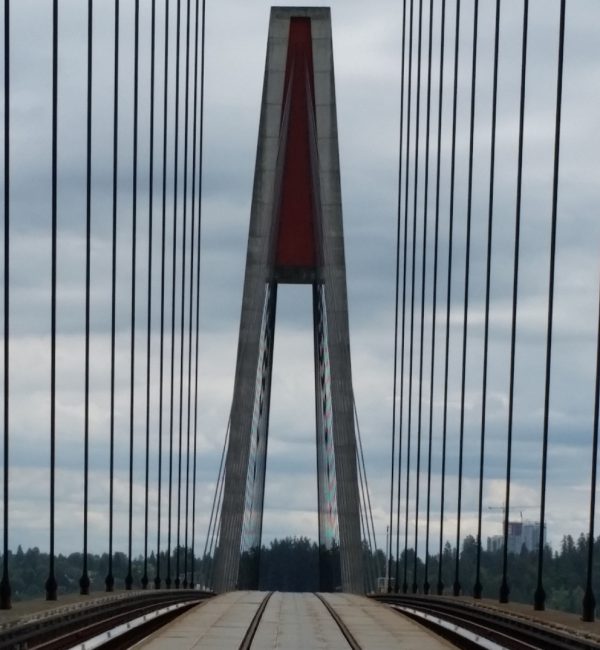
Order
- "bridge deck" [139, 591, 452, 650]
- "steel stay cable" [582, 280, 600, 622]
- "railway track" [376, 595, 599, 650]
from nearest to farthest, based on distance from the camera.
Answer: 1. "railway track" [376, 595, 599, 650]
2. "steel stay cable" [582, 280, 600, 622]
3. "bridge deck" [139, 591, 452, 650]

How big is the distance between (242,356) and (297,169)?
6704mm

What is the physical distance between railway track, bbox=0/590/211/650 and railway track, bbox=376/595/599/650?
3406 mm

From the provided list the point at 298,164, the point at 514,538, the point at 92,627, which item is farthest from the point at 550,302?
the point at 514,538

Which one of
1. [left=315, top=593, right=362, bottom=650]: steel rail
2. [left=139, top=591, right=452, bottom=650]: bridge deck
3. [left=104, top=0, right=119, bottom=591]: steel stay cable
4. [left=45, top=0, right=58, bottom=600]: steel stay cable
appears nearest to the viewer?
[left=139, top=591, right=452, bottom=650]: bridge deck

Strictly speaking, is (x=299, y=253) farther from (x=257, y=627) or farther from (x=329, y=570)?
(x=257, y=627)

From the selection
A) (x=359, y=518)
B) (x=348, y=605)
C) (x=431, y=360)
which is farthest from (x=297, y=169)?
(x=348, y=605)

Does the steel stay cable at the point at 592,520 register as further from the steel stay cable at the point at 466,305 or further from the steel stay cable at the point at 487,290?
the steel stay cable at the point at 466,305

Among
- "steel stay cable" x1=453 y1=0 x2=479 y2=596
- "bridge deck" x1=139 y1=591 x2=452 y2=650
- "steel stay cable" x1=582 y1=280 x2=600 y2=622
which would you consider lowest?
"bridge deck" x1=139 y1=591 x2=452 y2=650

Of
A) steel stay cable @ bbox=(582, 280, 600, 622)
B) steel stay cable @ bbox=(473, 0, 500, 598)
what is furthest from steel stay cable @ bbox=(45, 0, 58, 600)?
steel stay cable @ bbox=(473, 0, 500, 598)

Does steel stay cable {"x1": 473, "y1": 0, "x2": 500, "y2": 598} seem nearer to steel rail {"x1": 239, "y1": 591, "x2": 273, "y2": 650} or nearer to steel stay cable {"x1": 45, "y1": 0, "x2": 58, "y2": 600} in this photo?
steel rail {"x1": 239, "y1": 591, "x2": 273, "y2": 650}

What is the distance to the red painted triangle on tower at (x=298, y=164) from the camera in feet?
197

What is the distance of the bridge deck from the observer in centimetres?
1958

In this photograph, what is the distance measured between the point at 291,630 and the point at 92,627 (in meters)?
3.95

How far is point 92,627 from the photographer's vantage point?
794 inches
